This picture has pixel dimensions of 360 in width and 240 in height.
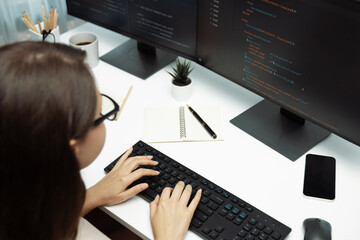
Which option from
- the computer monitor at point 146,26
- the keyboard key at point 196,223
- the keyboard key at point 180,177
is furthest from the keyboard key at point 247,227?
the computer monitor at point 146,26

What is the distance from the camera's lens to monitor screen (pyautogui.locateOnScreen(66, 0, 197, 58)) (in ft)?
4.08

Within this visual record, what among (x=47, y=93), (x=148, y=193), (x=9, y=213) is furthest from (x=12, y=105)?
(x=148, y=193)

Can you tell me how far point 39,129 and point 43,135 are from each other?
1cm

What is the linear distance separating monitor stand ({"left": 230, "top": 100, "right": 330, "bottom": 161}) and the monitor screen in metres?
0.28

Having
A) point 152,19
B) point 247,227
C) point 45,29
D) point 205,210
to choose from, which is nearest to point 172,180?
point 205,210

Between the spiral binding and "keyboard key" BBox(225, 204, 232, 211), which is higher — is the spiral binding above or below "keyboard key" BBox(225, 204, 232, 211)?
above

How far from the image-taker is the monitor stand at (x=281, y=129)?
1.14 m

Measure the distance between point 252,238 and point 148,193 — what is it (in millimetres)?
275

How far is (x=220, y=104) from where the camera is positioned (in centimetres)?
129

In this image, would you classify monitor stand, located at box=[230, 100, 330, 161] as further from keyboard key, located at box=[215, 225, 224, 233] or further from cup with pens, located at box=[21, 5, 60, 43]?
cup with pens, located at box=[21, 5, 60, 43]

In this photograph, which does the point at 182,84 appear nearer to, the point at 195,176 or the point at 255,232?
the point at 195,176

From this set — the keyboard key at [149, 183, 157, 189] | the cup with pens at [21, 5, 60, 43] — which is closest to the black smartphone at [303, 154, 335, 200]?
the keyboard key at [149, 183, 157, 189]

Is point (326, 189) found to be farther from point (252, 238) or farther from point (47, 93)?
point (47, 93)

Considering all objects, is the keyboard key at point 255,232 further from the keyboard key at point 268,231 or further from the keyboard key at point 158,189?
the keyboard key at point 158,189
